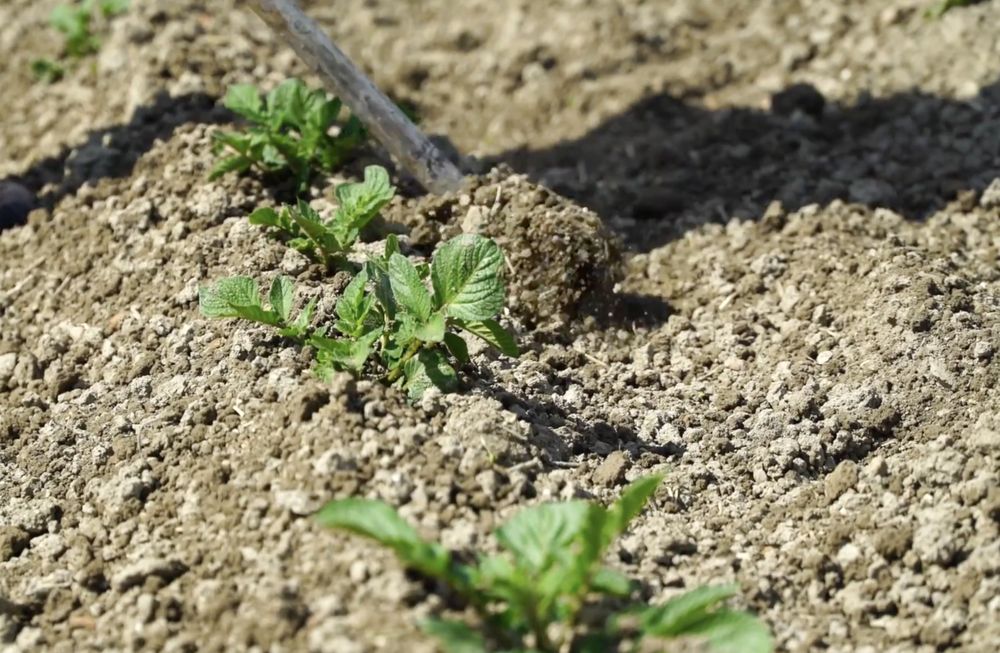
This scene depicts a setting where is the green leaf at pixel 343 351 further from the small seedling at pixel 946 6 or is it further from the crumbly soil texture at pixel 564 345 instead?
the small seedling at pixel 946 6

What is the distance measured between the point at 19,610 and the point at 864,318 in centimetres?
243

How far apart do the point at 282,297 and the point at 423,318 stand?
0.41 m

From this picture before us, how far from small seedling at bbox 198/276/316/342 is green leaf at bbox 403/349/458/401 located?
1.02ft

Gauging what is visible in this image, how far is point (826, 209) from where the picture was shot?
4578 millimetres

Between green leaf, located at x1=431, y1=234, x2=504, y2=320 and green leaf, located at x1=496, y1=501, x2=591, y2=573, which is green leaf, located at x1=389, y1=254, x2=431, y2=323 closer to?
green leaf, located at x1=431, y1=234, x2=504, y2=320

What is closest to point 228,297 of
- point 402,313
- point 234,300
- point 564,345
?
point 234,300

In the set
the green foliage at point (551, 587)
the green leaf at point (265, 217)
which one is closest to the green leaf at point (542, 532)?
the green foliage at point (551, 587)

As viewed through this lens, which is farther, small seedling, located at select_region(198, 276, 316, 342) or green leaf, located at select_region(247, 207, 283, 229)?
green leaf, located at select_region(247, 207, 283, 229)

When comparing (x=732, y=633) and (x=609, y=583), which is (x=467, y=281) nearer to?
(x=609, y=583)

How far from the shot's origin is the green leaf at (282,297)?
344 cm

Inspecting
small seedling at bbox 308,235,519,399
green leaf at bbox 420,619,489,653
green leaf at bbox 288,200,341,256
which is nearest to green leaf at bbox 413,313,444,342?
small seedling at bbox 308,235,519,399

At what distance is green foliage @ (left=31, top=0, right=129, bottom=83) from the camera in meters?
5.70

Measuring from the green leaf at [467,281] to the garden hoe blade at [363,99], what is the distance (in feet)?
3.06

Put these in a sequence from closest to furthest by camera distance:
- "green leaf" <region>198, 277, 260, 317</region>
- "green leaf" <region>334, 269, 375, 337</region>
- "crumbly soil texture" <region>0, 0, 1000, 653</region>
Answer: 1. "crumbly soil texture" <region>0, 0, 1000, 653</region>
2. "green leaf" <region>334, 269, 375, 337</region>
3. "green leaf" <region>198, 277, 260, 317</region>
